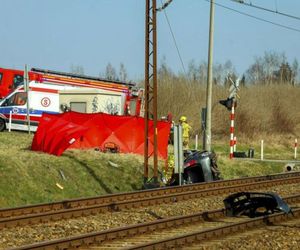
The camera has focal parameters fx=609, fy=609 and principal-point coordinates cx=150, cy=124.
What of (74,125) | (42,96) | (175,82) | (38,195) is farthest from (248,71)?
(38,195)

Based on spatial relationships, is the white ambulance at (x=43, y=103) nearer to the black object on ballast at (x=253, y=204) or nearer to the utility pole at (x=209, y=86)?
the utility pole at (x=209, y=86)

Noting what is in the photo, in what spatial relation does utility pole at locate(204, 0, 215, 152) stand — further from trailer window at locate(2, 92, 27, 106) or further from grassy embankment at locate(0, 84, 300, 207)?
trailer window at locate(2, 92, 27, 106)

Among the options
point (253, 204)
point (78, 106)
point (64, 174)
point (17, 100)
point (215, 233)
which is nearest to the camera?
point (215, 233)

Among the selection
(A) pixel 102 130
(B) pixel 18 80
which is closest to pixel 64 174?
(A) pixel 102 130

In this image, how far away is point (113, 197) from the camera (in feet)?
47.6

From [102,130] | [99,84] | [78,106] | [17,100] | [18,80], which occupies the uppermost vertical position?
[18,80]

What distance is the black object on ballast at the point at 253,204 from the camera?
12109mm

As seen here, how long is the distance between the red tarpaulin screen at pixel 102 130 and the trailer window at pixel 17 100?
9.28 metres

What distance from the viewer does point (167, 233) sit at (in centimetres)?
1047

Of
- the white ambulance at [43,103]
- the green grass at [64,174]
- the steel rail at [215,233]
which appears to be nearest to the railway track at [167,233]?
the steel rail at [215,233]

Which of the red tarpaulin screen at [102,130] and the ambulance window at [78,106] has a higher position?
the ambulance window at [78,106]

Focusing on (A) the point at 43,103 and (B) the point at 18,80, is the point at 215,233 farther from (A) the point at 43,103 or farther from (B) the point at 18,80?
(B) the point at 18,80

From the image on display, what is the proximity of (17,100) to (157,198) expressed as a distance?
1803 cm

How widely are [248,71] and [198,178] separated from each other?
8288cm
